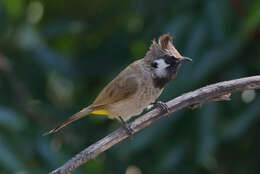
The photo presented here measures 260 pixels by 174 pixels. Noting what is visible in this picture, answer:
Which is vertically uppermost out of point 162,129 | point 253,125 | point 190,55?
point 190,55

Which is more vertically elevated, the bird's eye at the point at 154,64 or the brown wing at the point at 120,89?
the bird's eye at the point at 154,64

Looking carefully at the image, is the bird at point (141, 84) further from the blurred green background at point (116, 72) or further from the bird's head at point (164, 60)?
the blurred green background at point (116, 72)

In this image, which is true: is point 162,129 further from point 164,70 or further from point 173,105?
point 173,105

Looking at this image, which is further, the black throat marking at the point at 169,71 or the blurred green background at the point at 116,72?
the blurred green background at the point at 116,72

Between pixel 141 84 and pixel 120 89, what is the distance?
17 centimetres

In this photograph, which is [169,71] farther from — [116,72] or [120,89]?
[116,72]

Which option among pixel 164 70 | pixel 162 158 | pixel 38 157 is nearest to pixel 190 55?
pixel 164 70

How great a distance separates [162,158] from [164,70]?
0.83 m

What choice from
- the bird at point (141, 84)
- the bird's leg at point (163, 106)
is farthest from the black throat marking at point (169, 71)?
the bird's leg at point (163, 106)

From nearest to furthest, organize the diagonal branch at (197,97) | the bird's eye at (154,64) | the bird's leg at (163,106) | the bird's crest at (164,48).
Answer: the diagonal branch at (197,97) → the bird's leg at (163,106) → the bird's crest at (164,48) → the bird's eye at (154,64)

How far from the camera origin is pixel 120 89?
411 cm

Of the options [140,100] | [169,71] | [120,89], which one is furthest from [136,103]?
[169,71]

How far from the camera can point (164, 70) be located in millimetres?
3951

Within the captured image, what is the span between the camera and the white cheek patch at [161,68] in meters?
3.93
